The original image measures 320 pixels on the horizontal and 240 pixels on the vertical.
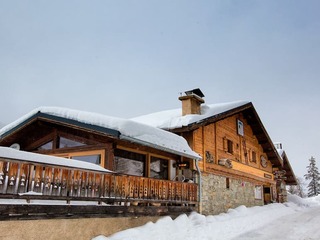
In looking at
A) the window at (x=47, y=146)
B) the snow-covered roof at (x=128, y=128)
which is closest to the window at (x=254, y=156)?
the snow-covered roof at (x=128, y=128)

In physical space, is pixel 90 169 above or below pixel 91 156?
below

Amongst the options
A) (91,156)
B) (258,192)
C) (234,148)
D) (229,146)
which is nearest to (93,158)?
(91,156)

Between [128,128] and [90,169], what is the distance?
6.75 feet

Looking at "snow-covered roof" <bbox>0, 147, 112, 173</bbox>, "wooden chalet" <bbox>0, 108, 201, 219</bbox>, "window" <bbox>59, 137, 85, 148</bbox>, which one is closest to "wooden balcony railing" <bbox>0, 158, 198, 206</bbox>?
"wooden chalet" <bbox>0, 108, 201, 219</bbox>

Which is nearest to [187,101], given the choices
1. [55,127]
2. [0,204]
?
[55,127]

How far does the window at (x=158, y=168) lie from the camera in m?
14.1

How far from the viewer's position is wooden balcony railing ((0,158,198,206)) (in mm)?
7675

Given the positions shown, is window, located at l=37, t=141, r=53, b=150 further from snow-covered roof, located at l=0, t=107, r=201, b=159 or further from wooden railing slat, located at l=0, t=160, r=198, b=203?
wooden railing slat, located at l=0, t=160, r=198, b=203

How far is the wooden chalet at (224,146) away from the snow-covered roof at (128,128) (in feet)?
8.04

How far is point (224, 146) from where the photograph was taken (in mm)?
18922

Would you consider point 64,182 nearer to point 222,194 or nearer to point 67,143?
point 67,143

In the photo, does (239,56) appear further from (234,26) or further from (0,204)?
(0,204)

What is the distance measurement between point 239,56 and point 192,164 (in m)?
41.3

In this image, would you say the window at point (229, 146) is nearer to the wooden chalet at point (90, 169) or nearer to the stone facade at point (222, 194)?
the stone facade at point (222, 194)
